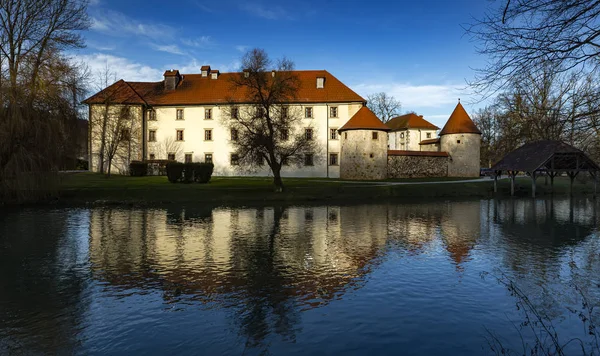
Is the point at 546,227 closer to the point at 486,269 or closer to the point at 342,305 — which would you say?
the point at 486,269

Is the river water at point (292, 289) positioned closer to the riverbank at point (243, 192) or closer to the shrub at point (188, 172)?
the riverbank at point (243, 192)

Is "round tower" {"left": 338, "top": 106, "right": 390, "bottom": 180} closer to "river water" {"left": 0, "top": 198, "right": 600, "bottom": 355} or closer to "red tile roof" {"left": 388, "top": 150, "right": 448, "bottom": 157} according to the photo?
"red tile roof" {"left": 388, "top": 150, "right": 448, "bottom": 157}

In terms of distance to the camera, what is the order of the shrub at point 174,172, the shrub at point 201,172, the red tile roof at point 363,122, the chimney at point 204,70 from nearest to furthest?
the shrub at point 174,172, the shrub at point 201,172, the red tile roof at point 363,122, the chimney at point 204,70

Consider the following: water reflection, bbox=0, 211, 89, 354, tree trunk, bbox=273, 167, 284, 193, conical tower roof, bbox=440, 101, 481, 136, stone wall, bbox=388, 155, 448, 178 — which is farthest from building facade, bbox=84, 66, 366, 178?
water reflection, bbox=0, 211, 89, 354

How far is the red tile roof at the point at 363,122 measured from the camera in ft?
136

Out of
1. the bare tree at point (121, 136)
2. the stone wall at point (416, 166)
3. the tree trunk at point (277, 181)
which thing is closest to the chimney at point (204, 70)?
the bare tree at point (121, 136)

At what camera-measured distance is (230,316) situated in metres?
6.68

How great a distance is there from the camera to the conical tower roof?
47.7 meters

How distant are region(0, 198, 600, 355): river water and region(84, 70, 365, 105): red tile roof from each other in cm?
3112

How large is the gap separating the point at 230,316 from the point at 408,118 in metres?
73.1

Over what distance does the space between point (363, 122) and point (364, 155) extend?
3308 millimetres

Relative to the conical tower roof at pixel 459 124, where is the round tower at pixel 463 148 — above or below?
below

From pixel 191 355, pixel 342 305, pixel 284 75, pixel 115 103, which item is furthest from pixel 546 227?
pixel 115 103

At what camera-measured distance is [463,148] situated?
1877 inches
